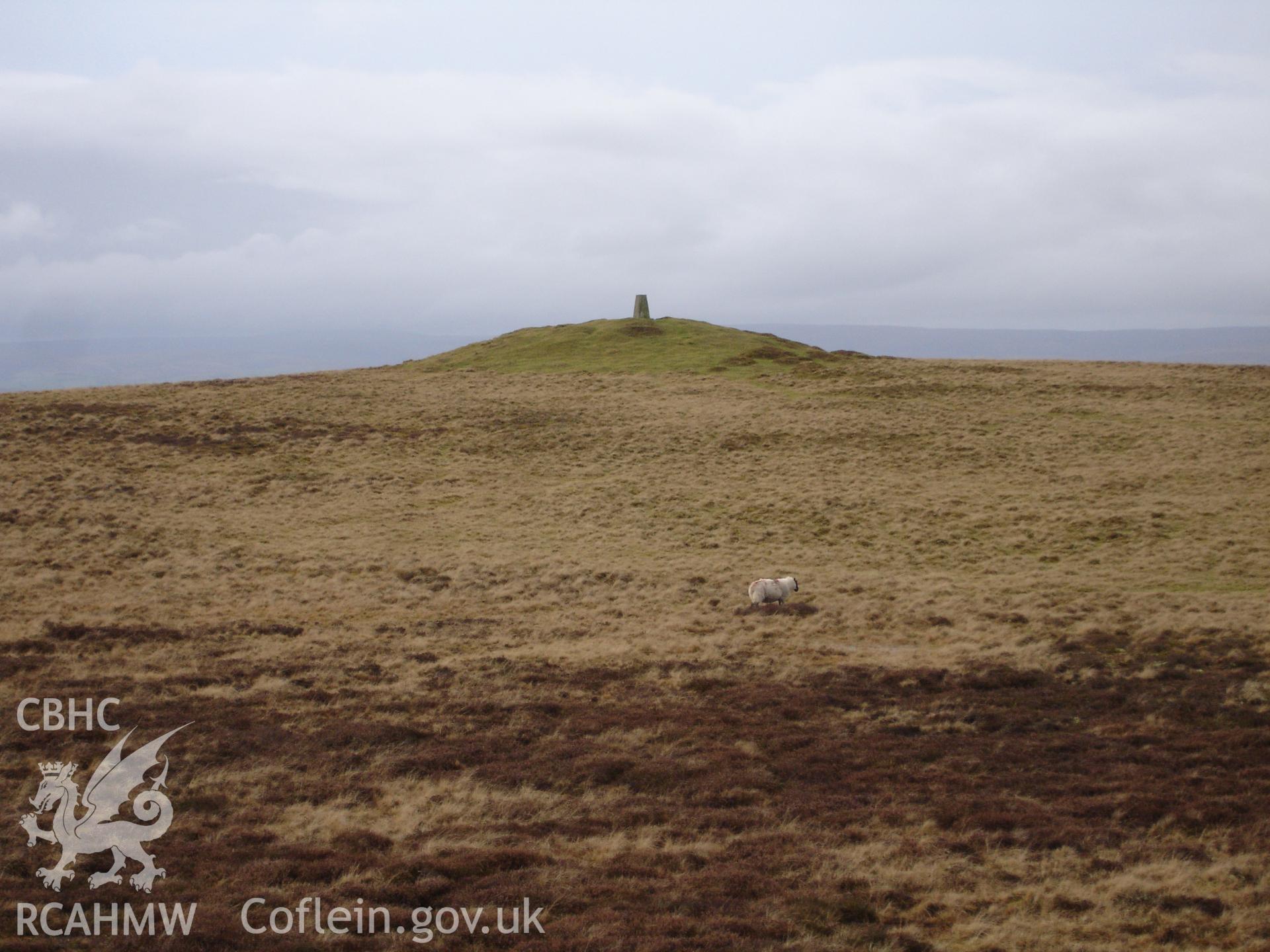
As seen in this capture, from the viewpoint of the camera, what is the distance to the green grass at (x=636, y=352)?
2557 inches

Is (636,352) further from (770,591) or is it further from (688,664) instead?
(688,664)

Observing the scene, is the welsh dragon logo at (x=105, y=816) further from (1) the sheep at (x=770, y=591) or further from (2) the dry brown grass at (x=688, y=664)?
(1) the sheep at (x=770, y=591)

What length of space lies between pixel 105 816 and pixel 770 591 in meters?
16.8

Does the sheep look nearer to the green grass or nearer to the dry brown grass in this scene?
the dry brown grass

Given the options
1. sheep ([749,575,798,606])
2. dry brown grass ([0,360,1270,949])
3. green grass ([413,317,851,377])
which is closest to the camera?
dry brown grass ([0,360,1270,949])

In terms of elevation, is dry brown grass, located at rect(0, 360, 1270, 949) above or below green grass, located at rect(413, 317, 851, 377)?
below

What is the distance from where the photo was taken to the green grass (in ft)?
213

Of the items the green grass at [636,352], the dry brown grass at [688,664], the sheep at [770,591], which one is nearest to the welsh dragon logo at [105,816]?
the dry brown grass at [688,664]

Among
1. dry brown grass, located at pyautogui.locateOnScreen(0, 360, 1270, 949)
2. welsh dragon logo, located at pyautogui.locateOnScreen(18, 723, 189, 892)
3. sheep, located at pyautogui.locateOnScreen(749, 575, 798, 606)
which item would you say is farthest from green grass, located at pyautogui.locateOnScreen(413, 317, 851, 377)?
welsh dragon logo, located at pyautogui.locateOnScreen(18, 723, 189, 892)

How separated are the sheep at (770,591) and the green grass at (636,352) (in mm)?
39551

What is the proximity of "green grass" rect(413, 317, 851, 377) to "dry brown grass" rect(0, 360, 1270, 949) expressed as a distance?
1770 cm

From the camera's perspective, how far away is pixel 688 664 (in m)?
18.5

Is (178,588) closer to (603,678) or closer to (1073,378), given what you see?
(603,678)

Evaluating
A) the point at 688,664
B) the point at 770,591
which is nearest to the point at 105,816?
the point at 688,664
